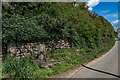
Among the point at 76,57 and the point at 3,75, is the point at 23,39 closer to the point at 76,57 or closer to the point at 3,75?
the point at 3,75

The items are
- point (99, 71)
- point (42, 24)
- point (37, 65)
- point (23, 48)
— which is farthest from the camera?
point (42, 24)

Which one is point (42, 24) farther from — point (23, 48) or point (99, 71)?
point (99, 71)

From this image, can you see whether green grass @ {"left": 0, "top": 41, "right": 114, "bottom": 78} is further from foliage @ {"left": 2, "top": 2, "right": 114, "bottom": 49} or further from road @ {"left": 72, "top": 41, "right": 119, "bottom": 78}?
foliage @ {"left": 2, "top": 2, "right": 114, "bottom": 49}

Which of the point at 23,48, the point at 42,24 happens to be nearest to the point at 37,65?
the point at 23,48

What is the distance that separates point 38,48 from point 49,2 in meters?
3.69

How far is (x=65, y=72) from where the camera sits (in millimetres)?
5488

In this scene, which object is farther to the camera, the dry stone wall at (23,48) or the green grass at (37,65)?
the dry stone wall at (23,48)

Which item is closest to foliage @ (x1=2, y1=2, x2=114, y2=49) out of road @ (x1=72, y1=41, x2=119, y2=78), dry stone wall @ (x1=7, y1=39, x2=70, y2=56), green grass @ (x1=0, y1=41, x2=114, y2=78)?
dry stone wall @ (x1=7, y1=39, x2=70, y2=56)

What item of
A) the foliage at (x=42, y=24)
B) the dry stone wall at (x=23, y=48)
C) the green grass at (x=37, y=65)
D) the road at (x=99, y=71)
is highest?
the foliage at (x=42, y=24)

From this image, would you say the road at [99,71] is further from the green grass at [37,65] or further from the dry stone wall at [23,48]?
the dry stone wall at [23,48]

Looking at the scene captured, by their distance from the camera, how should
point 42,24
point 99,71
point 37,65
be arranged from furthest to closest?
point 42,24 < point 99,71 < point 37,65

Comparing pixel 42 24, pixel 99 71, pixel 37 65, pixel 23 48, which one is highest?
pixel 42 24

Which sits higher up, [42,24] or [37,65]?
[42,24]

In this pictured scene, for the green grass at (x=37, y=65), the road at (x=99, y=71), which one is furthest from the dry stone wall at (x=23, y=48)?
the road at (x=99, y=71)
